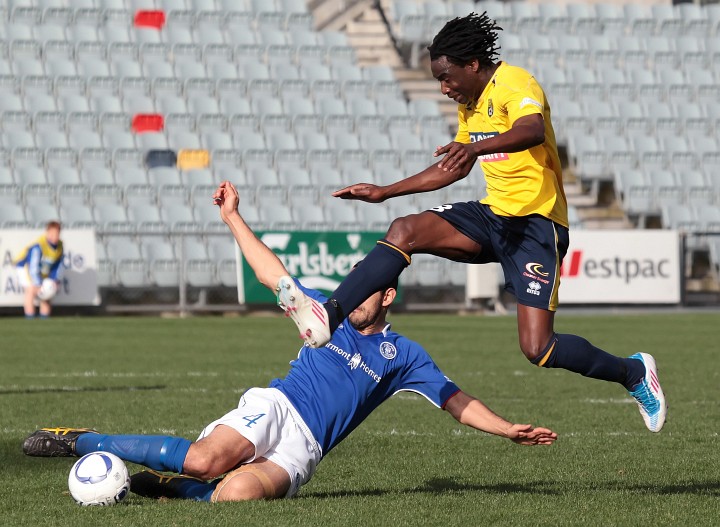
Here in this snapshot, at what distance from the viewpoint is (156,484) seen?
557cm

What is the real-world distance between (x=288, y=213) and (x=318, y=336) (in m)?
17.9

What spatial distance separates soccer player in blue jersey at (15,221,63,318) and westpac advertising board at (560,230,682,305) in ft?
29.3

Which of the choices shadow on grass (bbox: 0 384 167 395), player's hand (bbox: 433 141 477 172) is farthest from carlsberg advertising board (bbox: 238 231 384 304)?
player's hand (bbox: 433 141 477 172)

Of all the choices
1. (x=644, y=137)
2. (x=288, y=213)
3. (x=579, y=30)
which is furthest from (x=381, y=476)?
(x=579, y=30)

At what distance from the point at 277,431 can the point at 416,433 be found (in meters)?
2.74

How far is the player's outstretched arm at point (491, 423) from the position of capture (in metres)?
5.36

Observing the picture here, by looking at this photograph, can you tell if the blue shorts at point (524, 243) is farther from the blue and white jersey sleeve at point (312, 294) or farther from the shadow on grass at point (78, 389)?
the shadow on grass at point (78, 389)

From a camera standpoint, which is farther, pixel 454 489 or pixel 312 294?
pixel 454 489

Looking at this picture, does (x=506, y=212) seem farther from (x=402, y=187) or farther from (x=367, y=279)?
(x=367, y=279)

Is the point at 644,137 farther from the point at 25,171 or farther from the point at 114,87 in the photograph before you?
the point at 25,171

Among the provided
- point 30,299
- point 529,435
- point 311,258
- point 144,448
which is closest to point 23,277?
point 30,299

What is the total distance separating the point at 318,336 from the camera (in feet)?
17.0

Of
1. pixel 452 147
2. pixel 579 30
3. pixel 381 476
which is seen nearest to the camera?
pixel 452 147

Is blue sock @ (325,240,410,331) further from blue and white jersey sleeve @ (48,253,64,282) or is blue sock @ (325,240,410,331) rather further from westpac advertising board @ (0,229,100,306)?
westpac advertising board @ (0,229,100,306)
